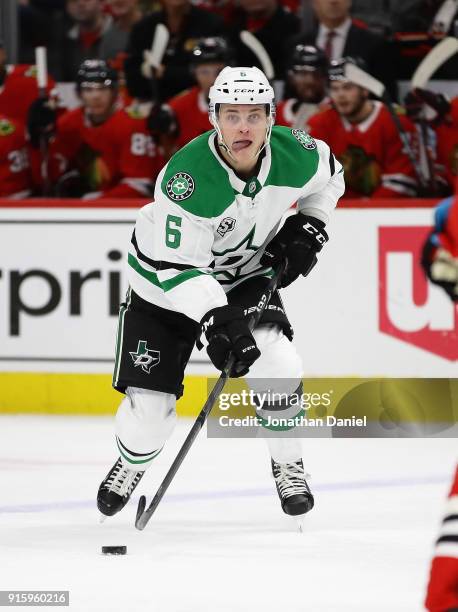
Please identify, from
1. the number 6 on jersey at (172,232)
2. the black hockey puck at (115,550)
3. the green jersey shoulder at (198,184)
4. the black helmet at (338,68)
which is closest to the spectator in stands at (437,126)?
the black helmet at (338,68)

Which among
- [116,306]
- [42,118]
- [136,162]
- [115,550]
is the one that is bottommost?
[116,306]

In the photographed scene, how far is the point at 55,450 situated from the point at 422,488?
1.39 metres

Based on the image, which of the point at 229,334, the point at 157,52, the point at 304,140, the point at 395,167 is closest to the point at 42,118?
the point at 157,52

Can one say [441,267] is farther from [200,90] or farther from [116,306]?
[200,90]

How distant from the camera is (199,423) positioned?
3.50 m

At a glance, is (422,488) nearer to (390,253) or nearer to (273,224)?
(273,224)

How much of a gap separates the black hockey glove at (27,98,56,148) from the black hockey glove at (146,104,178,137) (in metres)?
0.44

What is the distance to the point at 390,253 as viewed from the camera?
17.7 feet

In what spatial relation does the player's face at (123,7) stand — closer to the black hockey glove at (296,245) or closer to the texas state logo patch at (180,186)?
A: the black hockey glove at (296,245)

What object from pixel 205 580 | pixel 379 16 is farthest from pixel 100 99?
pixel 205 580

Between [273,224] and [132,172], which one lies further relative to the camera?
[132,172]

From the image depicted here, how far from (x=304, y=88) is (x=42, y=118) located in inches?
44.2

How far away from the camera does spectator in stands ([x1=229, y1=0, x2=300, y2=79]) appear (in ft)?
20.3

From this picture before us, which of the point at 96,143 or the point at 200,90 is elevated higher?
the point at 200,90
